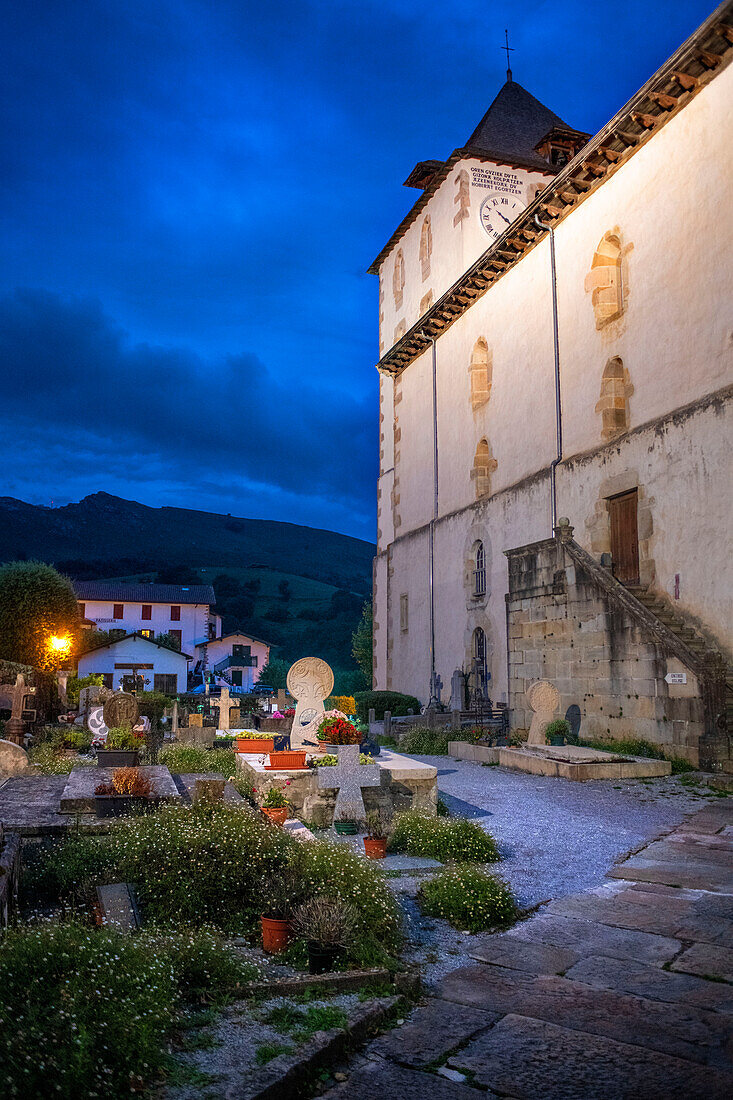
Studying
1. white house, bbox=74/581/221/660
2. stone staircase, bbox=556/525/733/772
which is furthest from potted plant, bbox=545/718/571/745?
white house, bbox=74/581/221/660

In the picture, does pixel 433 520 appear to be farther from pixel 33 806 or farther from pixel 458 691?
pixel 33 806

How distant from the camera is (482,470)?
25.3 metres

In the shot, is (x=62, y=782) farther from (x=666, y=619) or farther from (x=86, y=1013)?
(x=666, y=619)

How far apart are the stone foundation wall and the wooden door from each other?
199 cm

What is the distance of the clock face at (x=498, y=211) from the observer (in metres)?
28.7

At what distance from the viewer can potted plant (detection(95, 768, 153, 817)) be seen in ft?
25.9

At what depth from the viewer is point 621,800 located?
10844 millimetres

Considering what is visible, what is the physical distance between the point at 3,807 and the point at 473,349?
21380mm

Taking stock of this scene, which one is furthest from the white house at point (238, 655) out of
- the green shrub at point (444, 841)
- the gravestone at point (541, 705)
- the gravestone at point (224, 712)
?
the green shrub at point (444, 841)

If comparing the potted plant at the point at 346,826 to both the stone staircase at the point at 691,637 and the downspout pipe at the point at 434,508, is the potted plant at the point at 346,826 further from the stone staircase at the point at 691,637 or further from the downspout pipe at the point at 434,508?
the downspout pipe at the point at 434,508

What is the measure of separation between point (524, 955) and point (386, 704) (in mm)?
22529

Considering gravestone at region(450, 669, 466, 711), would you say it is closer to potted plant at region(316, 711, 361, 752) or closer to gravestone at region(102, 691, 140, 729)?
gravestone at region(102, 691, 140, 729)

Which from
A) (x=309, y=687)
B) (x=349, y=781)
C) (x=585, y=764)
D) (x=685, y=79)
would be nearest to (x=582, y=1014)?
(x=349, y=781)

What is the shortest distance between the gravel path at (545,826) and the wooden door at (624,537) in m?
5.51
